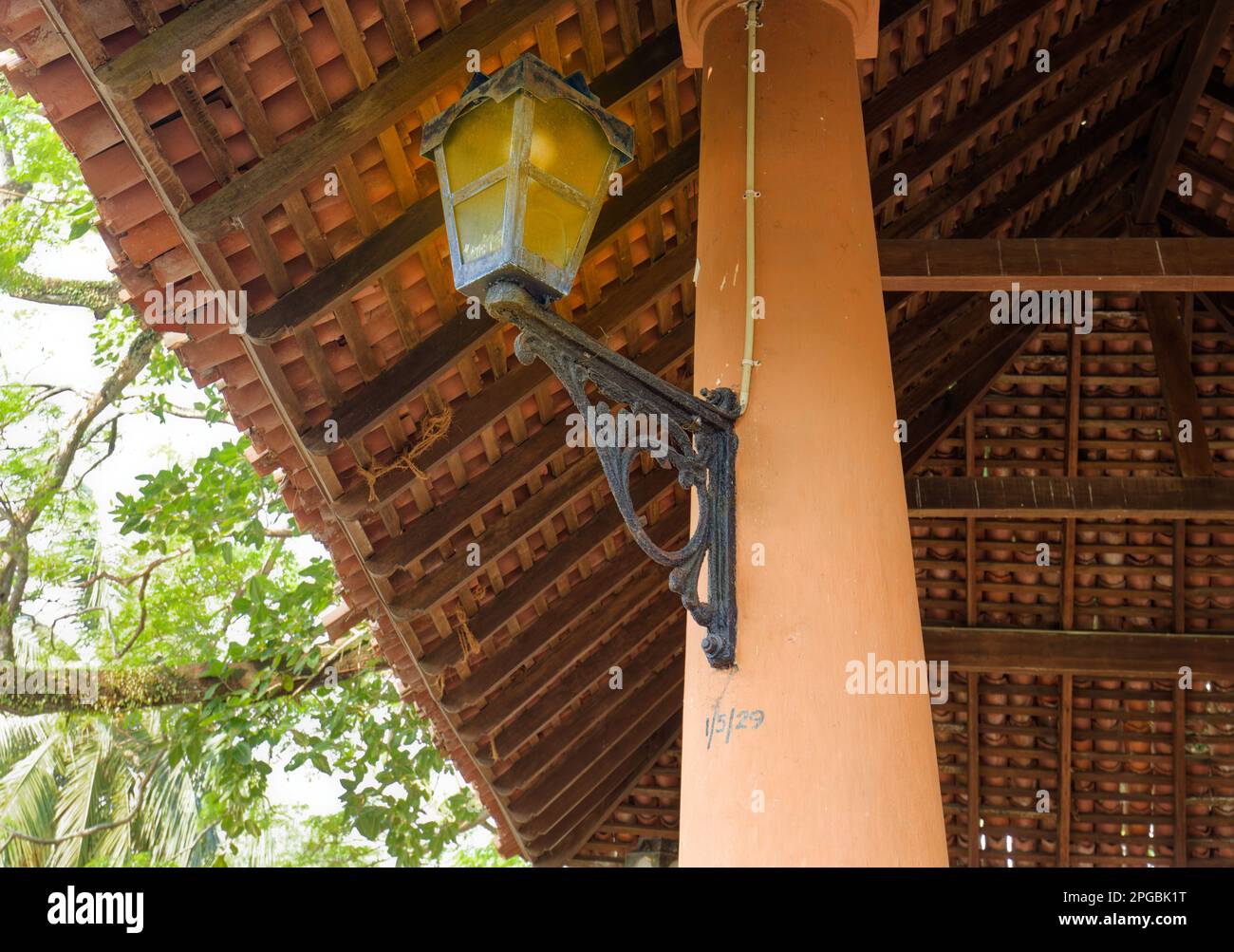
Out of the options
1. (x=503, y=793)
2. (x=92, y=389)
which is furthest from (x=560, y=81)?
(x=92, y=389)

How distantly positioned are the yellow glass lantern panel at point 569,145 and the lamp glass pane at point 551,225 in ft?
0.12

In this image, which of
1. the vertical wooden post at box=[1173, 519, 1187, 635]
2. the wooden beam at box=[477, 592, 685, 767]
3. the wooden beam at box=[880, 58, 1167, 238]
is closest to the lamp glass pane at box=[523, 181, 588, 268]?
the wooden beam at box=[880, 58, 1167, 238]

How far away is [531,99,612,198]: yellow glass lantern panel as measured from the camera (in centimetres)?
204

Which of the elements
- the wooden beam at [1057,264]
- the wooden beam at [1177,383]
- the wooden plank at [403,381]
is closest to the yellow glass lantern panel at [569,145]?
the wooden plank at [403,381]

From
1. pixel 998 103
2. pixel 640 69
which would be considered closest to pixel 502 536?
pixel 640 69

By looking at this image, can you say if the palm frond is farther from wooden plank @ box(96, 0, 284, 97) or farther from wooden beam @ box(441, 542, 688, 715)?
wooden plank @ box(96, 0, 284, 97)

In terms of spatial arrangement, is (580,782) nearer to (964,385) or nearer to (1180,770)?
(964,385)

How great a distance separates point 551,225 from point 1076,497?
203 inches

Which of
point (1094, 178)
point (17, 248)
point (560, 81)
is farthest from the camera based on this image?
point (17, 248)

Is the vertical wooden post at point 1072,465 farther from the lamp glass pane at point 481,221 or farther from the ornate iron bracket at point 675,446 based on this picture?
the lamp glass pane at point 481,221

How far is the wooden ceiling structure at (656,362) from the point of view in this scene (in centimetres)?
319

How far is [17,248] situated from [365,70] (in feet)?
25.3

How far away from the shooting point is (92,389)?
385 inches
